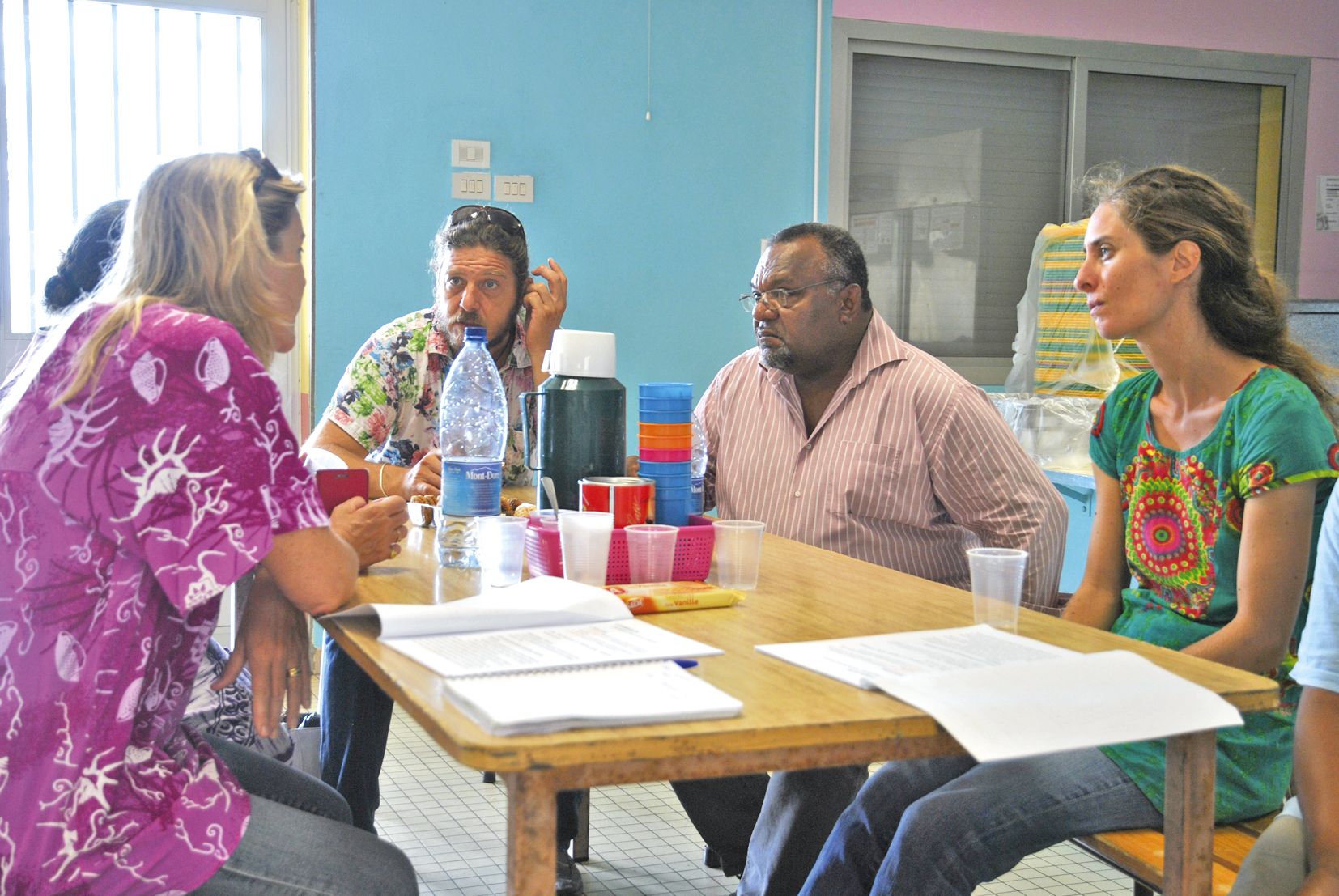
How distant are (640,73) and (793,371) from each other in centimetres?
201

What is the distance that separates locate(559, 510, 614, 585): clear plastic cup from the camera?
1.48 meters

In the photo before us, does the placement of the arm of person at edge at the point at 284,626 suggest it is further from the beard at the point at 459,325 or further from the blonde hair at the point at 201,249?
the beard at the point at 459,325

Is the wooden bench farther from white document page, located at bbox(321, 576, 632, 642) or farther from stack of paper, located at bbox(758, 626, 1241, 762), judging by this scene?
white document page, located at bbox(321, 576, 632, 642)

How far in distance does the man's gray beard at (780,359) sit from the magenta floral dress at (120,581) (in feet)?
4.21

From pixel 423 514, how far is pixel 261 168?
803mm

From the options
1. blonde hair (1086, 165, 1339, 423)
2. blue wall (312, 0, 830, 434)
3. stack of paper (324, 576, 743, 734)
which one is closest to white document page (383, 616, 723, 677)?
stack of paper (324, 576, 743, 734)

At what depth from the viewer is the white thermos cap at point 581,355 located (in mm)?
1732

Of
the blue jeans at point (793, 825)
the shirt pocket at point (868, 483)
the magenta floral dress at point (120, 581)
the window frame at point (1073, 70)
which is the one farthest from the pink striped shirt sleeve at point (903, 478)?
the window frame at point (1073, 70)

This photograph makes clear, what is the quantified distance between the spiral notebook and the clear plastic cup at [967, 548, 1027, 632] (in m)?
0.40

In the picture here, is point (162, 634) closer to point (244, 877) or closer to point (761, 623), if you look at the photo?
point (244, 877)

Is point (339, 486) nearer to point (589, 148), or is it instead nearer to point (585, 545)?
point (585, 545)

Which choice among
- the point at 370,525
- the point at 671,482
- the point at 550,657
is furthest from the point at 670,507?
the point at 550,657

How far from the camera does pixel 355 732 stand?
2221 millimetres

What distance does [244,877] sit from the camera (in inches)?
46.1
